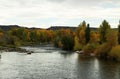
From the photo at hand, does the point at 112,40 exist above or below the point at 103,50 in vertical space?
above

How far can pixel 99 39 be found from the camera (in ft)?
506

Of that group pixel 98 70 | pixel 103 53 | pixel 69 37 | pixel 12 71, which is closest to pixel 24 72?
pixel 12 71

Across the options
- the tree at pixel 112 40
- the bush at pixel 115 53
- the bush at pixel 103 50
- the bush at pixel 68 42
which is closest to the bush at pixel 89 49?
the bush at pixel 103 50

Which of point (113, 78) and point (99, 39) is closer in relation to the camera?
point (113, 78)

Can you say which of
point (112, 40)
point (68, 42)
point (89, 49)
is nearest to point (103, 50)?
point (112, 40)

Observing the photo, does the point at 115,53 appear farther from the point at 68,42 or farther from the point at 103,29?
the point at 68,42

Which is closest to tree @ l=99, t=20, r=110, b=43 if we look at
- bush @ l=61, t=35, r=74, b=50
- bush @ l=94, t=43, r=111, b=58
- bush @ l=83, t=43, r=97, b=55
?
bush @ l=83, t=43, r=97, b=55

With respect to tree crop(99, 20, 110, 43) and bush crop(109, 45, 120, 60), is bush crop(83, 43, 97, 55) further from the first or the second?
bush crop(109, 45, 120, 60)

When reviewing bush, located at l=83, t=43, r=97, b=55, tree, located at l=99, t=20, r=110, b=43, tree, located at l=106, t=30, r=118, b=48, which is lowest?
bush, located at l=83, t=43, r=97, b=55

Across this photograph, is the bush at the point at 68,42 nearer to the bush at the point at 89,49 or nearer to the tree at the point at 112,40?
the bush at the point at 89,49

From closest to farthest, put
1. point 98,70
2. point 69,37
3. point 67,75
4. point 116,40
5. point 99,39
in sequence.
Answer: point 67,75 → point 98,70 → point 116,40 → point 99,39 → point 69,37

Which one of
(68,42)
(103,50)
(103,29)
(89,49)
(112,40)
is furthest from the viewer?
(68,42)

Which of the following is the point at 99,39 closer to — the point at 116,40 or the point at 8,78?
the point at 116,40

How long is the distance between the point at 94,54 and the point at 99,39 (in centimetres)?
1996
